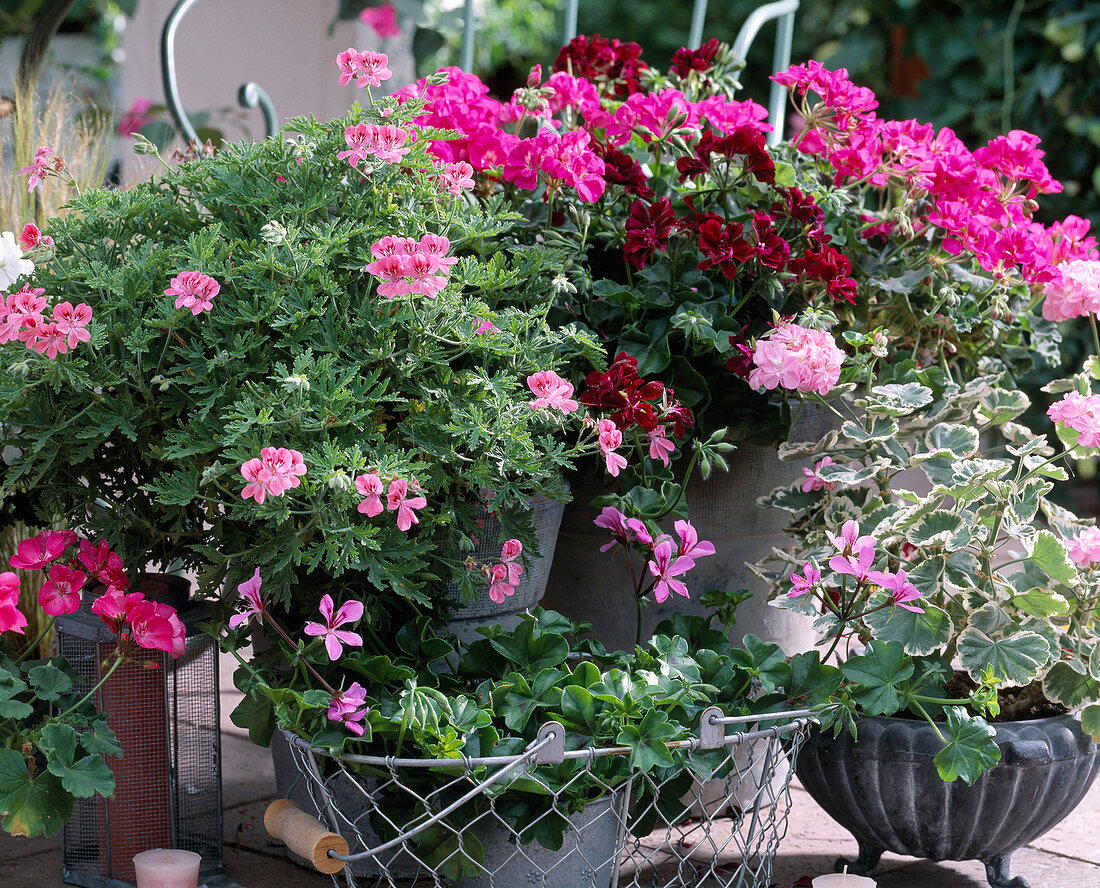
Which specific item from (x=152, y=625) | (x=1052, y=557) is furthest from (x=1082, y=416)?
(x=152, y=625)

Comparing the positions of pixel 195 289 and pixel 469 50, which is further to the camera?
pixel 469 50

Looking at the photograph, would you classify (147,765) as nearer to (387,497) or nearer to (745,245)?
(387,497)

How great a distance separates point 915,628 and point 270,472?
71 centimetres

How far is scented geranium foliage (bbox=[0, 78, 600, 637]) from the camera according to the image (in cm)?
109

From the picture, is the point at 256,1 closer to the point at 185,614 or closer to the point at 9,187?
the point at 9,187

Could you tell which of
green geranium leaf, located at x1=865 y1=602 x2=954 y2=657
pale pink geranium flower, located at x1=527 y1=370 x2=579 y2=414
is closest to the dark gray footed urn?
green geranium leaf, located at x1=865 y1=602 x2=954 y2=657

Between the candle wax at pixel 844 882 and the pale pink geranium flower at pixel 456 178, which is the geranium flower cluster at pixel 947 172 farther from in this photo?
the candle wax at pixel 844 882

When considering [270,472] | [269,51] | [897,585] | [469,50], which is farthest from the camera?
[269,51]

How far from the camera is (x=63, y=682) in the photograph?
122 cm

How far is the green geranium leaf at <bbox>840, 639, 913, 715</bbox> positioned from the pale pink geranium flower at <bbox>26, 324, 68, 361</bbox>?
86cm

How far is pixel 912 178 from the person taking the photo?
153cm

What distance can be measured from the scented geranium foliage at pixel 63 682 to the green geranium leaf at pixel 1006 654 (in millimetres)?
853

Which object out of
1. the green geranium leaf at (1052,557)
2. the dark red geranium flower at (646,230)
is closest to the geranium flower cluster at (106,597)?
the dark red geranium flower at (646,230)

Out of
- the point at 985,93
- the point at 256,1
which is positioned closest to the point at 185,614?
the point at 256,1
